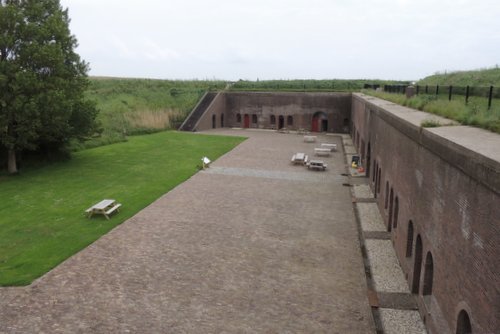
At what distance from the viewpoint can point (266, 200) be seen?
1786cm

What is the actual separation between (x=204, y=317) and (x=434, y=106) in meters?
9.34

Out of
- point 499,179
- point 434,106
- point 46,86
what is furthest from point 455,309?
point 46,86

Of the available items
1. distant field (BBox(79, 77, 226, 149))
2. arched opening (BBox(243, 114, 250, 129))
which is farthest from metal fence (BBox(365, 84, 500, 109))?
arched opening (BBox(243, 114, 250, 129))

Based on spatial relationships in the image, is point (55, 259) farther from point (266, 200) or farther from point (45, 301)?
point (266, 200)

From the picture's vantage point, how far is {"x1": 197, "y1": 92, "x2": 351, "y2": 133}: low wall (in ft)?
136

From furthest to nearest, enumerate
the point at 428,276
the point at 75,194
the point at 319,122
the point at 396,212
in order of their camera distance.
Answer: the point at 319,122 → the point at 75,194 → the point at 396,212 → the point at 428,276

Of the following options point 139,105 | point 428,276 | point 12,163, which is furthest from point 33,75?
point 139,105

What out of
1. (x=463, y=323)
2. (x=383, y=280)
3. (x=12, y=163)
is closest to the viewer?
(x=463, y=323)

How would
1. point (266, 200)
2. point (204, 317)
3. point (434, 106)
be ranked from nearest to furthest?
point (204, 317)
point (434, 106)
point (266, 200)

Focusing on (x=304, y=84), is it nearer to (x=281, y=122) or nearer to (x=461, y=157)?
(x=281, y=122)

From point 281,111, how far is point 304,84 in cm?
965

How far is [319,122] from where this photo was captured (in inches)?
1681

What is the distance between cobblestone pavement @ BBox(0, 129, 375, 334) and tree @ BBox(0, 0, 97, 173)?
745 centimetres

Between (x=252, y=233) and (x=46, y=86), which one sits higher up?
(x=46, y=86)
